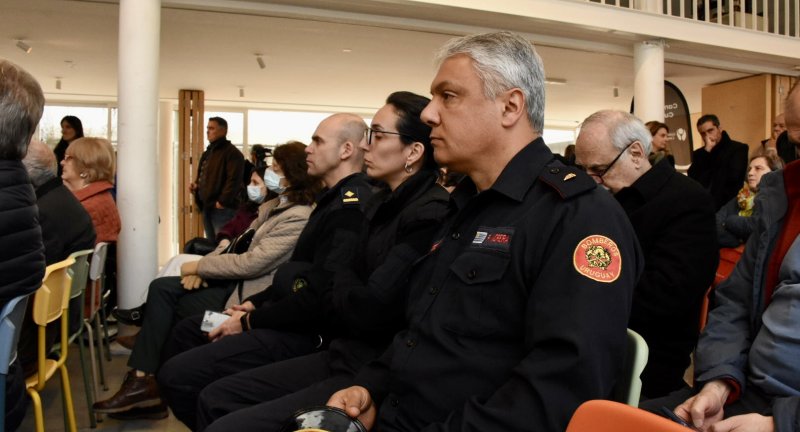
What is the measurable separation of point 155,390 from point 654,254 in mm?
2411

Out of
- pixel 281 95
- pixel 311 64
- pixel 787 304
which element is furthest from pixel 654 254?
pixel 281 95

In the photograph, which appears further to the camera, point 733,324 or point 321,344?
point 321,344

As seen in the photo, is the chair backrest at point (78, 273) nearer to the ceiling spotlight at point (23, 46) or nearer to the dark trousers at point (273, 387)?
the dark trousers at point (273, 387)

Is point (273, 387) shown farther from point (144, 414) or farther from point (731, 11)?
point (731, 11)

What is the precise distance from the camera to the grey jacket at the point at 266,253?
2.99m

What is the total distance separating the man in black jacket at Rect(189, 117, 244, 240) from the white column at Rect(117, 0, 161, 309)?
7.51 ft

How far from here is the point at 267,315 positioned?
2432 mm

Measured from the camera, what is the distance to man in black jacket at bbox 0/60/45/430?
1.68m

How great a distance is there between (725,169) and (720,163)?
8 cm

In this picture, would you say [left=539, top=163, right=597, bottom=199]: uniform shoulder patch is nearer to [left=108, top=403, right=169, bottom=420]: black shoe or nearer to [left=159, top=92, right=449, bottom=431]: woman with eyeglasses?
[left=159, top=92, right=449, bottom=431]: woman with eyeglasses

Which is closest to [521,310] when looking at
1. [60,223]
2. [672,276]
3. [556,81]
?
[672,276]

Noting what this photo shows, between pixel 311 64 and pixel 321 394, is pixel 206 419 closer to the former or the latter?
pixel 321 394

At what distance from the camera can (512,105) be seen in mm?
1425

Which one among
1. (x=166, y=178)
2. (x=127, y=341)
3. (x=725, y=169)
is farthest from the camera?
(x=166, y=178)
